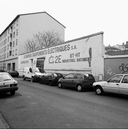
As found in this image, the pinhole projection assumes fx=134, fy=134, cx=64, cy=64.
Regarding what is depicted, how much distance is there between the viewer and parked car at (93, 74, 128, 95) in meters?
7.71

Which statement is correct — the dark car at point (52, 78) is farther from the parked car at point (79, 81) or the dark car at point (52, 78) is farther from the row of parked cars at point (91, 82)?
the parked car at point (79, 81)

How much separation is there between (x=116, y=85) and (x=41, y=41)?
31274mm

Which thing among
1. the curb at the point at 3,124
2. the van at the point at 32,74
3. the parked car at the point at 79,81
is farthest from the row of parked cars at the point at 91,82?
the curb at the point at 3,124

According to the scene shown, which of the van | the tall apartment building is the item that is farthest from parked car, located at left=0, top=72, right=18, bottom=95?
the tall apartment building

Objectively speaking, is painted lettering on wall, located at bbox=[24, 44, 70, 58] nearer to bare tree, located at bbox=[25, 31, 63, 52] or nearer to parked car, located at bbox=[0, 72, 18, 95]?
bare tree, located at bbox=[25, 31, 63, 52]

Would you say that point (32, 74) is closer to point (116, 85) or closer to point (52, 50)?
point (52, 50)

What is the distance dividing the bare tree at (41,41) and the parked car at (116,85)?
28012 mm

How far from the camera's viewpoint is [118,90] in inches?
313

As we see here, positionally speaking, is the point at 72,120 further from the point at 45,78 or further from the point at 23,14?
the point at 23,14

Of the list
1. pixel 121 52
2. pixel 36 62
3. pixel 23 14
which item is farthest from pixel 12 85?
pixel 23 14

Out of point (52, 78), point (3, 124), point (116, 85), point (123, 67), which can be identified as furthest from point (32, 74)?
point (3, 124)

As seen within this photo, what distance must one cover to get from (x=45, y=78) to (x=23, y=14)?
3012 centimetres

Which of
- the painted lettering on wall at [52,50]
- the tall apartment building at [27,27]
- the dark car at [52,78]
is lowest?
the dark car at [52,78]

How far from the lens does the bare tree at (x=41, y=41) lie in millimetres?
36162
